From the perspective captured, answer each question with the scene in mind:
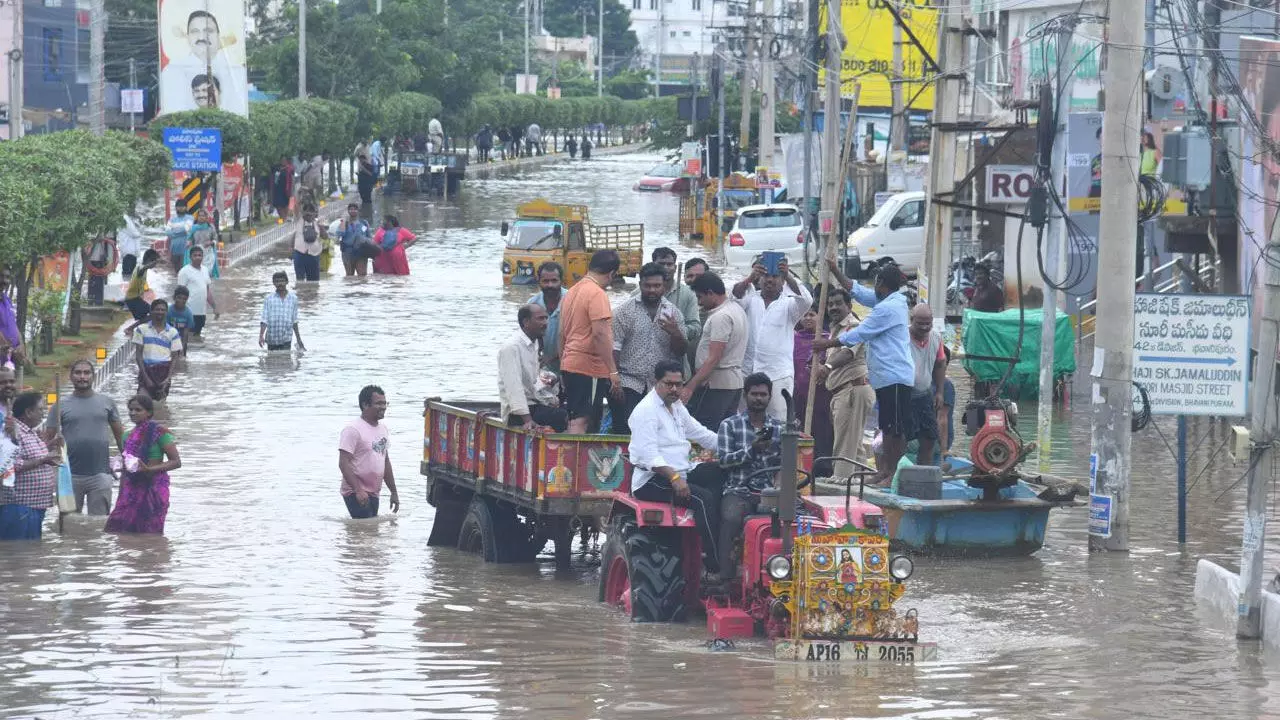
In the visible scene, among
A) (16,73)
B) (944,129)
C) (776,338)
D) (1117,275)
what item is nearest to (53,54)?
(16,73)

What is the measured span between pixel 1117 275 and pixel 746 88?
4545 centimetres

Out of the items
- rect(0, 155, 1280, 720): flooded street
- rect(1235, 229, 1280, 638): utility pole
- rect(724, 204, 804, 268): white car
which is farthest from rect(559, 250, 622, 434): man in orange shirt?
rect(724, 204, 804, 268): white car

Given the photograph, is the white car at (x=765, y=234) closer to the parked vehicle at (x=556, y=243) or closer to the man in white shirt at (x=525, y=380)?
the parked vehicle at (x=556, y=243)

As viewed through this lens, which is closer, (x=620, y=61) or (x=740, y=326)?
(x=740, y=326)

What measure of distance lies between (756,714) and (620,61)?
170287 millimetres

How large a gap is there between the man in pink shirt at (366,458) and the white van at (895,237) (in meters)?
24.0

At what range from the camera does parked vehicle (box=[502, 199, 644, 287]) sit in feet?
131

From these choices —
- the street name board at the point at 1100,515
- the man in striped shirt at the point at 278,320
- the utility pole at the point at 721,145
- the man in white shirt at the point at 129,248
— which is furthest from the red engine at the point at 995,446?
the utility pole at the point at 721,145

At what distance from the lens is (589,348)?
44.5 feet

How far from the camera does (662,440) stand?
11656 mm

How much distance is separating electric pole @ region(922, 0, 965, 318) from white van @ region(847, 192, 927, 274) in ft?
54.4

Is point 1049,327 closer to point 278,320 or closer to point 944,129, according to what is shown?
point 944,129

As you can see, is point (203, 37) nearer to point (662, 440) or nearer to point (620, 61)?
point (662, 440)

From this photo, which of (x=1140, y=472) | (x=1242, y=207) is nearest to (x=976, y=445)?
(x=1140, y=472)
